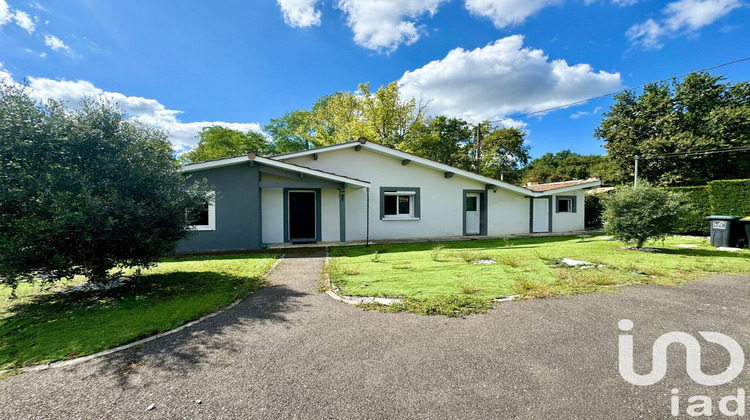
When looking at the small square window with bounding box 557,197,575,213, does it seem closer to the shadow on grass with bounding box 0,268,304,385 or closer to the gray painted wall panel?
the gray painted wall panel

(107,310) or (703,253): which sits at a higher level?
(703,253)

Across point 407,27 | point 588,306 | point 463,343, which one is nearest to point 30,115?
point 463,343

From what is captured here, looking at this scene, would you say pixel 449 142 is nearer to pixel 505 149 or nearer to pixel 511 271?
pixel 505 149

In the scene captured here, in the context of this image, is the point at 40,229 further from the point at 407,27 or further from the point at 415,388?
the point at 407,27

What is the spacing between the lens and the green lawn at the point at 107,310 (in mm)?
3254

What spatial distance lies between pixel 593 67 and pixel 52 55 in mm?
26664

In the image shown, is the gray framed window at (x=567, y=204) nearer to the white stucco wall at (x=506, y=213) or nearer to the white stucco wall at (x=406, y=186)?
the white stucco wall at (x=506, y=213)

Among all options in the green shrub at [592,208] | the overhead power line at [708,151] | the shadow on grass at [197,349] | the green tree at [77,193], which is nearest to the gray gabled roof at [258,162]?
the green tree at [77,193]

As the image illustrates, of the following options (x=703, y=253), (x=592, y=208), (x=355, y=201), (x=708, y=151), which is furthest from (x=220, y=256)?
(x=708, y=151)

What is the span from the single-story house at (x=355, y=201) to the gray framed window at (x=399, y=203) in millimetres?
47

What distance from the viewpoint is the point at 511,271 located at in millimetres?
6664

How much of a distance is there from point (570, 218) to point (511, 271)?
43.5 ft

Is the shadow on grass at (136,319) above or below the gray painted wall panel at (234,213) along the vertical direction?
below

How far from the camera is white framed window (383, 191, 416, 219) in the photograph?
1359cm
